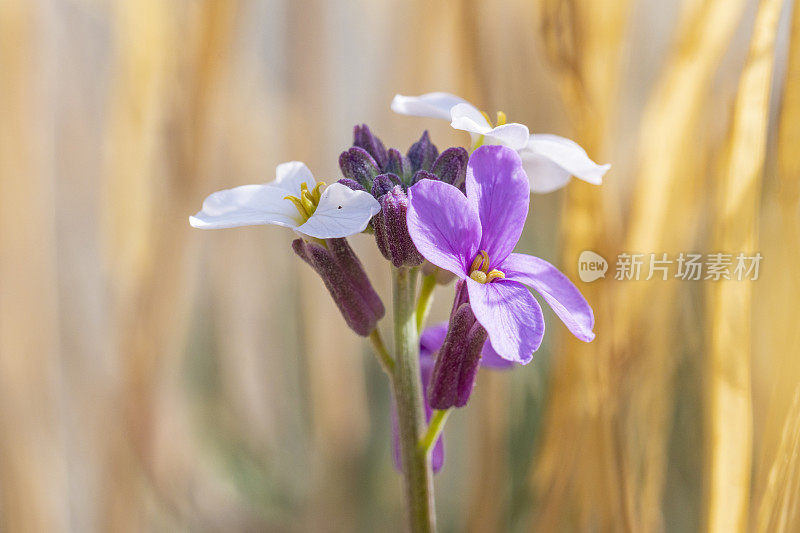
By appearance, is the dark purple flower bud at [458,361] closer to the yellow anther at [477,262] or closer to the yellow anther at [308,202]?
the yellow anther at [477,262]

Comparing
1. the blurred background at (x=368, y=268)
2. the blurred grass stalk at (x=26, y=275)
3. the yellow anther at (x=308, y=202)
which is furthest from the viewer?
the blurred grass stalk at (x=26, y=275)

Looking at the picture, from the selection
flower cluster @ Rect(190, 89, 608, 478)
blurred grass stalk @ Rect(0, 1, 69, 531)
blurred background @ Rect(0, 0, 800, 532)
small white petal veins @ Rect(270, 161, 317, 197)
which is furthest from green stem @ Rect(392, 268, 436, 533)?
blurred grass stalk @ Rect(0, 1, 69, 531)

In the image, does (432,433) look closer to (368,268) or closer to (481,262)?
(481,262)

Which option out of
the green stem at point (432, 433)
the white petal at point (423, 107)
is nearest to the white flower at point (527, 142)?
the white petal at point (423, 107)

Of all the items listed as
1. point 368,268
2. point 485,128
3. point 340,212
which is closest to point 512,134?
point 485,128

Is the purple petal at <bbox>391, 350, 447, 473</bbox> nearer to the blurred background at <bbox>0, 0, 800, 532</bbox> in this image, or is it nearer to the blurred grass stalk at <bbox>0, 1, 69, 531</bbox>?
the blurred background at <bbox>0, 0, 800, 532</bbox>
